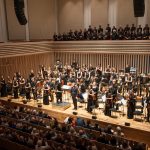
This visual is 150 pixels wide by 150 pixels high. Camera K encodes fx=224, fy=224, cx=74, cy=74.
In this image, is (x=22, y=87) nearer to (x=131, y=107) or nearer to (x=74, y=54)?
(x=74, y=54)

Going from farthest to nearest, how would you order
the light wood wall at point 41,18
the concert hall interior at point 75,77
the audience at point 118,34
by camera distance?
the light wood wall at point 41,18
the audience at point 118,34
the concert hall interior at point 75,77

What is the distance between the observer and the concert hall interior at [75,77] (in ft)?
22.9

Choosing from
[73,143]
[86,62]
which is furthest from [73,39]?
[73,143]

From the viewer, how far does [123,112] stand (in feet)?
31.5

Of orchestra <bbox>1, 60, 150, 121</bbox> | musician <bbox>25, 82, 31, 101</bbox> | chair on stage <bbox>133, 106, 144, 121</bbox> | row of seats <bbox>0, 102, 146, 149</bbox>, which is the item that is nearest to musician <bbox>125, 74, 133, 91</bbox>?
orchestra <bbox>1, 60, 150, 121</bbox>

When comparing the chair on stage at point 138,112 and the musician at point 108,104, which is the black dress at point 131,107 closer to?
the chair on stage at point 138,112

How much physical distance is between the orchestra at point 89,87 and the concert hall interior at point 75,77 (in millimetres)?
40

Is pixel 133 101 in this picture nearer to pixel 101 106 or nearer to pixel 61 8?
pixel 101 106

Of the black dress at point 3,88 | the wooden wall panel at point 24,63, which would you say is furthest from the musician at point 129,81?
the wooden wall panel at point 24,63

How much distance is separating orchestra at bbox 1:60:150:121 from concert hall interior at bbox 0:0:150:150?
4 cm

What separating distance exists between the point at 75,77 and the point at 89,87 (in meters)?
2.24

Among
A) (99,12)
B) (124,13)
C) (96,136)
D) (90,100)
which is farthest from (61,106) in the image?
(99,12)

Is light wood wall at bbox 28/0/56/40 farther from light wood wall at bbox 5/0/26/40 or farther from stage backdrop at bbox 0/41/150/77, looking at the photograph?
stage backdrop at bbox 0/41/150/77

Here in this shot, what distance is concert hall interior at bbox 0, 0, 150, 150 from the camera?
699 centimetres
